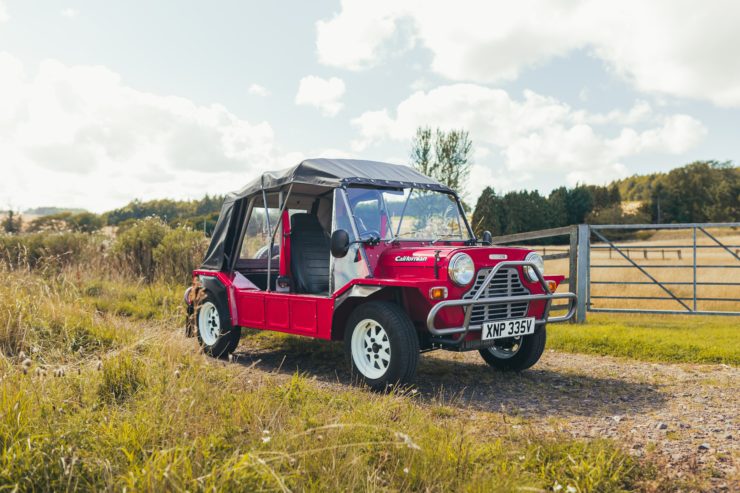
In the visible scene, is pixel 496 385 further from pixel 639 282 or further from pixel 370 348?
pixel 639 282

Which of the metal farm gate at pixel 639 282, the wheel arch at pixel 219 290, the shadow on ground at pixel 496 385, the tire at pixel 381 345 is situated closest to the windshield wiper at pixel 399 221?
the tire at pixel 381 345

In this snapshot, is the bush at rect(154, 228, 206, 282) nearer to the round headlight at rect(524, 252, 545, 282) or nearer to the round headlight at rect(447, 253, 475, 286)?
the round headlight at rect(524, 252, 545, 282)

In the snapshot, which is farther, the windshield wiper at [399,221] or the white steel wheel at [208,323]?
the white steel wheel at [208,323]

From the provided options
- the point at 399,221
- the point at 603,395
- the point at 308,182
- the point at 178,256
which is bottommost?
the point at 603,395

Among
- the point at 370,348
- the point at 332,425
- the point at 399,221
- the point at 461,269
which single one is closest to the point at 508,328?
the point at 461,269

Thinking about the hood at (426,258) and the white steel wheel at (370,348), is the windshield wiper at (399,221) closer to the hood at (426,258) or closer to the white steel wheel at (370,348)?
the hood at (426,258)

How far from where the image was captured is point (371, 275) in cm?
612

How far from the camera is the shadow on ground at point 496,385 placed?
216 inches

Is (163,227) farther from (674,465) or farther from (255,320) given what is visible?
(674,465)

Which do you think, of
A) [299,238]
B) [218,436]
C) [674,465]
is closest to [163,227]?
[299,238]

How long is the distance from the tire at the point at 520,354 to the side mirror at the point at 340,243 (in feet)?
7.20

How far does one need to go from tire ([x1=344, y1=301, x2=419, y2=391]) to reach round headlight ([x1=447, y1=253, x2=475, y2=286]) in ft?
1.92

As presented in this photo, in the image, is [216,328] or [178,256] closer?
[216,328]

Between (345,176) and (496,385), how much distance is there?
271 cm
